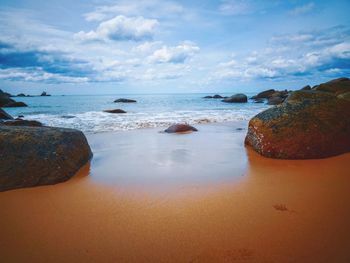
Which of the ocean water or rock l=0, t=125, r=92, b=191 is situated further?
the ocean water

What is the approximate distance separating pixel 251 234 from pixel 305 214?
0.68 m

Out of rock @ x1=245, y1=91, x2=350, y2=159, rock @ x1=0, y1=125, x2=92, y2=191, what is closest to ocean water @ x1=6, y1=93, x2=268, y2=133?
rock @ x1=0, y1=125, x2=92, y2=191

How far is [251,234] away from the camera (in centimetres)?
193

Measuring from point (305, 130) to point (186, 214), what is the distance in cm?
320

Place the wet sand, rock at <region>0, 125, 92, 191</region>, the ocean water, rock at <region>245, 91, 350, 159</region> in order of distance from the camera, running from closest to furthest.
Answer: the wet sand → rock at <region>0, 125, 92, 191</region> → rock at <region>245, 91, 350, 159</region> → the ocean water

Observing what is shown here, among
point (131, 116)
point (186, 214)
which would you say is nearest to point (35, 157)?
point (186, 214)

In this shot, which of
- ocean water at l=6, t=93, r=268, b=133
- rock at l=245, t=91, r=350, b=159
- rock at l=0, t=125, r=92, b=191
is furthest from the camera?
ocean water at l=6, t=93, r=268, b=133

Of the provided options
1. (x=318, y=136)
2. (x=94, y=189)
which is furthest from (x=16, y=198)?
(x=318, y=136)

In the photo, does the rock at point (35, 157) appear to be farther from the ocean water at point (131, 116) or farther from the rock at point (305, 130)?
the ocean water at point (131, 116)

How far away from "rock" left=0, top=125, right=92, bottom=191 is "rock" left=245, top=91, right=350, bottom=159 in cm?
355

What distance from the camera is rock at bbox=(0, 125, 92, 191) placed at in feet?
9.87

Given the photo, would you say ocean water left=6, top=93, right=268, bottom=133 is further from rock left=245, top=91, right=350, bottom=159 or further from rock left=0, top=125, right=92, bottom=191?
rock left=245, top=91, right=350, bottom=159

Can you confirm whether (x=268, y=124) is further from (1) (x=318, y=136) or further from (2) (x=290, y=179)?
(2) (x=290, y=179)

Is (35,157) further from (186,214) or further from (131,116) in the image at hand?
(131,116)
